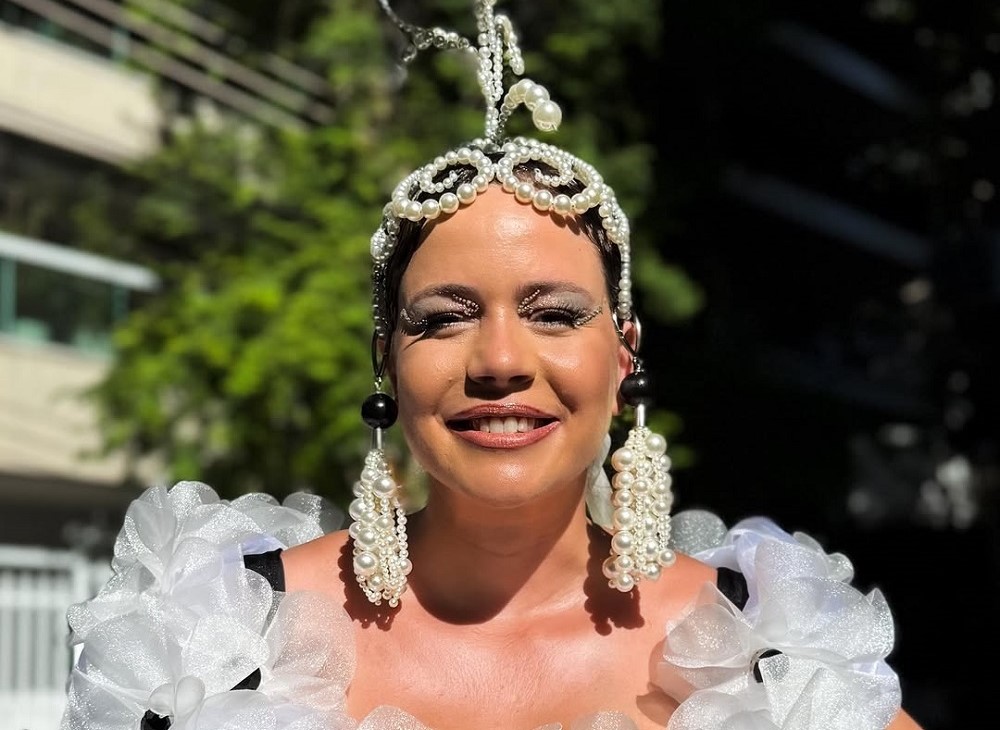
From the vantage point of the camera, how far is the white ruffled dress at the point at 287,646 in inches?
76.9

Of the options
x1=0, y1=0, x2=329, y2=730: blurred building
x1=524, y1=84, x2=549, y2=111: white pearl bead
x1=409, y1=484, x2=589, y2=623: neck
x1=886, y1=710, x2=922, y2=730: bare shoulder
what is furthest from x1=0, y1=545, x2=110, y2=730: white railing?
x1=886, y1=710, x2=922, y2=730: bare shoulder

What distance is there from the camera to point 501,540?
7.06 ft

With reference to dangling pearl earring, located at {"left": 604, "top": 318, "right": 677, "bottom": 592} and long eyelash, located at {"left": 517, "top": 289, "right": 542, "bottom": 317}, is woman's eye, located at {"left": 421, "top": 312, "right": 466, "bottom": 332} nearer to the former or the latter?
long eyelash, located at {"left": 517, "top": 289, "right": 542, "bottom": 317}

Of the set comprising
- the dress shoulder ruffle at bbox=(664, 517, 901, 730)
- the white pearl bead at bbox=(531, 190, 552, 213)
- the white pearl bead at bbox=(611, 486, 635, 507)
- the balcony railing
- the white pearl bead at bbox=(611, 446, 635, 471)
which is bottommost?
the dress shoulder ruffle at bbox=(664, 517, 901, 730)

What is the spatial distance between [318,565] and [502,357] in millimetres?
537

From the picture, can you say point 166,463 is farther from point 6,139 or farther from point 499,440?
point 499,440

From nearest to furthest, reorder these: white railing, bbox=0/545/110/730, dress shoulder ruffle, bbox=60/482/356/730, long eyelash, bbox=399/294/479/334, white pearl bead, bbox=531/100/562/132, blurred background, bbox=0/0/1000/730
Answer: dress shoulder ruffle, bbox=60/482/356/730
long eyelash, bbox=399/294/479/334
white pearl bead, bbox=531/100/562/132
blurred background, bbox=0/0/1000/730
white railing, bbox=0/545/110/730

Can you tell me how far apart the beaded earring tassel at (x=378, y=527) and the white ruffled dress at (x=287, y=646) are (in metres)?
0.09

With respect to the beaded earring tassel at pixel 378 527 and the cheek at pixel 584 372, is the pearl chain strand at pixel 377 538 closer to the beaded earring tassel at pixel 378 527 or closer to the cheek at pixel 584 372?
the beaded earring tassel at pixel 378 527

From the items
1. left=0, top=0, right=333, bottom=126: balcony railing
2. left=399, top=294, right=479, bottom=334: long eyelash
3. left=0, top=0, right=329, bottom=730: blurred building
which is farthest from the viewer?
left=0, top=0, right=329, bottom=730: blurred building

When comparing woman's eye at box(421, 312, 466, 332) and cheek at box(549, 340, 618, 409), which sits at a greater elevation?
woman's eye at box(421, 312, 466, 332)

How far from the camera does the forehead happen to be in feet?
6.70

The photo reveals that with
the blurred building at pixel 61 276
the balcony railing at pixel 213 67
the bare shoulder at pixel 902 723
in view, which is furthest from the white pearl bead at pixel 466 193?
the blurred building at pixel 61 276

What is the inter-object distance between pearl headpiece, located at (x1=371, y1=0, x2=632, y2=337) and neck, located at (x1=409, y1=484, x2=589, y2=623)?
0.36 meters
